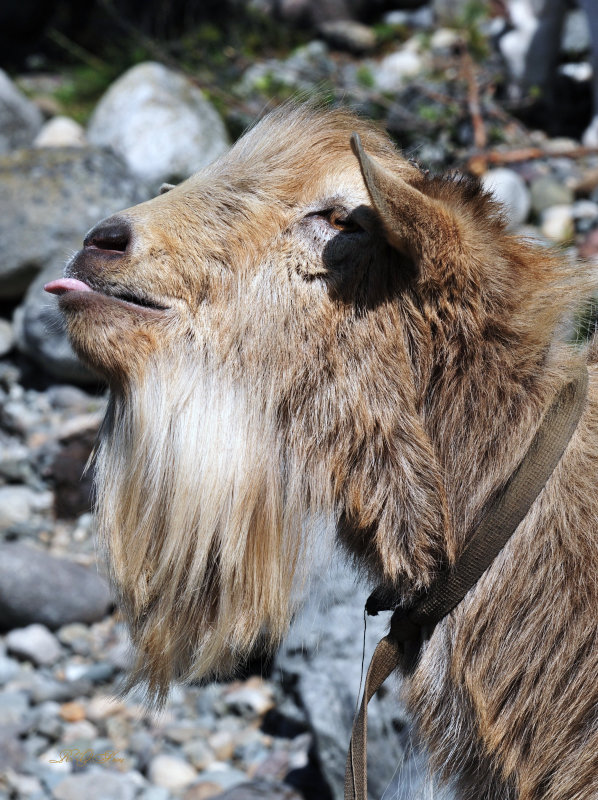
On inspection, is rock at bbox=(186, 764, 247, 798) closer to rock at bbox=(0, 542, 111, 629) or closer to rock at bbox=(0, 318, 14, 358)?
rock at bbox=(0, 542, 111, 629)

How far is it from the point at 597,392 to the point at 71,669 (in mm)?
3411

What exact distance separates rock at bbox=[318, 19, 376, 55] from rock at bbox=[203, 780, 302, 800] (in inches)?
396

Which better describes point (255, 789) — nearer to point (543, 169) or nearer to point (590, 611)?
point (590, 611)

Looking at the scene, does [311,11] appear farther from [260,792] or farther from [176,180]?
[260,792]

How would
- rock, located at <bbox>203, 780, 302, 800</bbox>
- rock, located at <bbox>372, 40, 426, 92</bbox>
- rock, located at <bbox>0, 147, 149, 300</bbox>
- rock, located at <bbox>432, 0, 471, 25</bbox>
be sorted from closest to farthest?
rock, located at <bbox>203, 780, 302, 800</bbox>, rock, located at <bbox>0, 147, 149, 300</bbox>, rock, located at <bbox>372, 40, 426, 92</bbox>, rock, located at <bbox>432, 0, 471, 25</bbox>

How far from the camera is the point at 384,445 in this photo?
2053 millimetres

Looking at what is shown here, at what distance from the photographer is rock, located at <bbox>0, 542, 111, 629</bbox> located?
4.84 m

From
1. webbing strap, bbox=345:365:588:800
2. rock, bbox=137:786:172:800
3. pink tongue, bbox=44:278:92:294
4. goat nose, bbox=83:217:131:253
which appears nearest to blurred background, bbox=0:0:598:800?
rock, bbox=137:786:172:800

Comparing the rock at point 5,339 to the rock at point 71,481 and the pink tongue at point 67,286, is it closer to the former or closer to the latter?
the rock at point 71,481

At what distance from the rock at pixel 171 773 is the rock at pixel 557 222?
14.6ft

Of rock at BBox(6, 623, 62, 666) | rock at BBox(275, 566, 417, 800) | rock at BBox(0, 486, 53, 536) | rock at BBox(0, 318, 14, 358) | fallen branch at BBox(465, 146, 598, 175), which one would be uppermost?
fallen branch at BBox(465, 146, 598, 175)

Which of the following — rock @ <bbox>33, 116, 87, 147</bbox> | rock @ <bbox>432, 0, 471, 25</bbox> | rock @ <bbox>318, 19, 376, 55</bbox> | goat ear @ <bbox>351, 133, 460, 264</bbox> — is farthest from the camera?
rock @ <bbox>318, 19, 376, 55</bbox>

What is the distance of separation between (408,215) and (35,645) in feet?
12.0

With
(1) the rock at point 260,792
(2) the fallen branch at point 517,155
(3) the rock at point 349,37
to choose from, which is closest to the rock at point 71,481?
(1) the rock at point 260,792
